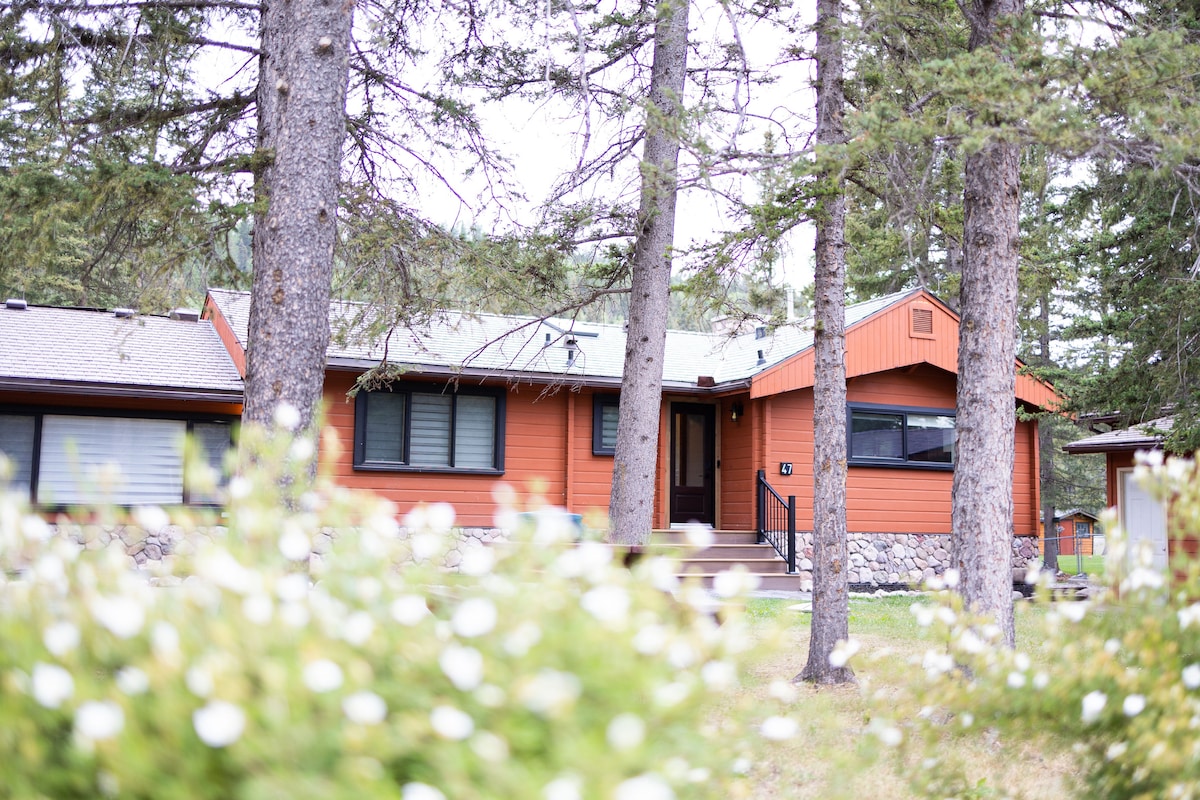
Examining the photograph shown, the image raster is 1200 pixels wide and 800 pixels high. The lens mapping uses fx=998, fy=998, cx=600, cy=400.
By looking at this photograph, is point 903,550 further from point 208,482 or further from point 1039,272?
point 208,482

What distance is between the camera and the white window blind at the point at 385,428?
13.7 m

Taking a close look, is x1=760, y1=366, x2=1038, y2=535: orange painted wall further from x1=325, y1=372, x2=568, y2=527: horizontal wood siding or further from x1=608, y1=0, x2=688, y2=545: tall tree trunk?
x1=608, y1=0, x2=688, y2=545: tall tree trunk

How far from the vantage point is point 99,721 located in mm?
1464

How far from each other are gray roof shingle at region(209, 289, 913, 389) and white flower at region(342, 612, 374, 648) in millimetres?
10756

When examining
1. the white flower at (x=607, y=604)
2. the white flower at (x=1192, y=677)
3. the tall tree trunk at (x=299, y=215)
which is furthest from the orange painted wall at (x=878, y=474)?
the white flower at (x=607, y=604)

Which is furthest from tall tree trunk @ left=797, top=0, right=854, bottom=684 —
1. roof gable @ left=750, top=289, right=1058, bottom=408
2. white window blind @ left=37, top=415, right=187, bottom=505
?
white window blind @ left=37, top=415, right=187, bottom=505

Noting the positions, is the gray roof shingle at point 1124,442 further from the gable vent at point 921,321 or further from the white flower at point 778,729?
the white flower at point 778,729

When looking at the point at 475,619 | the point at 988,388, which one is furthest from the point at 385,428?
the point at 475,619

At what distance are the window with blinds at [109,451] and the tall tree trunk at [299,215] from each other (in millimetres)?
6858

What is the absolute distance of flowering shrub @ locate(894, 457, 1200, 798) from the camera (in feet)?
8.94

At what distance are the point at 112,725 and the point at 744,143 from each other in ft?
20.6

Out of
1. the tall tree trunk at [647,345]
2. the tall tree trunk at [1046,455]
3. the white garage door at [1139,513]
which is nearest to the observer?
the tall tree trunk at [647,345]

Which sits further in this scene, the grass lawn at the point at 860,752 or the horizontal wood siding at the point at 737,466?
the horizontal wood siding at the point at 737,466

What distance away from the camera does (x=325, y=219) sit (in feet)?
19.4
